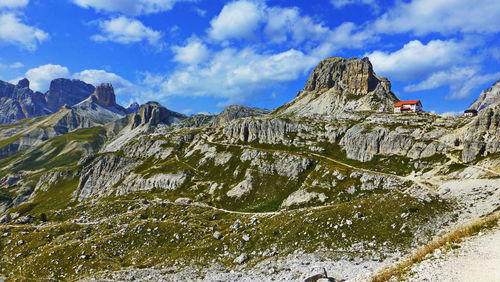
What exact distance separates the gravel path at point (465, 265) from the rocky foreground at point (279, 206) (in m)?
6.59

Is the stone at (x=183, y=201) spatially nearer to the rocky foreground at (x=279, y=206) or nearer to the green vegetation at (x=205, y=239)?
the rocky foreground at (x=279, y=206)

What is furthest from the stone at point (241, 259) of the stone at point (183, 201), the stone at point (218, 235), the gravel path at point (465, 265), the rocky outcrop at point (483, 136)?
the rocky outcrop at point (483, 136)

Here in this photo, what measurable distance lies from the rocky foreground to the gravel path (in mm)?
Answer: 6588

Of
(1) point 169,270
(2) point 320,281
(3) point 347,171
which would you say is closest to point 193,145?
(3) point 347,171

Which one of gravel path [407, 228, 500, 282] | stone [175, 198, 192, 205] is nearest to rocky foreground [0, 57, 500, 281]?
stone [175, 198, 192, 205]

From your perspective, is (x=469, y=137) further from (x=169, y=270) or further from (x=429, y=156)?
(x=169, y=270)

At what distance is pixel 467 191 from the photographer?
7712cm

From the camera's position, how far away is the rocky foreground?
61906 mm

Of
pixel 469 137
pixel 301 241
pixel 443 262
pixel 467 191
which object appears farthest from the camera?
pixel 469 137

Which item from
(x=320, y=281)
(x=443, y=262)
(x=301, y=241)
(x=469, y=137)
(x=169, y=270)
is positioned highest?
(x=469, y=137)

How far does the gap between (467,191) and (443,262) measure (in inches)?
2554

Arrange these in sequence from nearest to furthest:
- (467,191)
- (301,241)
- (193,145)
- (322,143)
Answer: (301,241)
(467,191)
(322,143)
(193,145)

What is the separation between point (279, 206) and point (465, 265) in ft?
280

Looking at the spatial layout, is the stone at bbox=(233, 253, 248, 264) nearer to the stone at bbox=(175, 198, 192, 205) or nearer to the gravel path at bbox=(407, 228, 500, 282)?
the gravel path at bbox=(407, 228, 500, 282)
